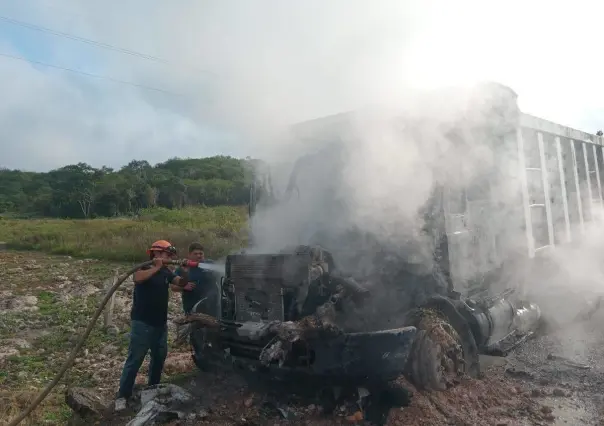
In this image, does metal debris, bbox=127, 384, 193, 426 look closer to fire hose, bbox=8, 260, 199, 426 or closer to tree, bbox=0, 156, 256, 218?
fire hose, bbox=8, 260, 199, 426

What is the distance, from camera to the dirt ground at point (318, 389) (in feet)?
12.5

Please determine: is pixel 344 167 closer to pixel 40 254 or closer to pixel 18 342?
pixel 18 342

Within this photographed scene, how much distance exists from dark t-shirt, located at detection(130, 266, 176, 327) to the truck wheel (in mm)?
2313

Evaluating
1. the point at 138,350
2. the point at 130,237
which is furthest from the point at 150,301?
the point at 130,237

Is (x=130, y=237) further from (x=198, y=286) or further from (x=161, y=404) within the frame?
(x=161, y=404)

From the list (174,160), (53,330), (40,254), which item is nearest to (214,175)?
(174,160)

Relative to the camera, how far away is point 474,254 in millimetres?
5539

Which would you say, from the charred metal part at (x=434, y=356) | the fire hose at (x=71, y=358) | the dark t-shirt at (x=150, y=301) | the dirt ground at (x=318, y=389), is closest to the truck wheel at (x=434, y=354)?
the charred metal part at (x=434, y=356)

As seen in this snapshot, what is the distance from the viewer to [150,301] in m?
4.52

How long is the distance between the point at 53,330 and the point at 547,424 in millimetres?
6977

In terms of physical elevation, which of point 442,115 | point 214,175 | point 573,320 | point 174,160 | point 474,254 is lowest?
point 573,320

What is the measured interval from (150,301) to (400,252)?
2368 millimetres

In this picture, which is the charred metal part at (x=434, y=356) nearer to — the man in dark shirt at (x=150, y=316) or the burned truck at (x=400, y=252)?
the burned truck at (x=400, y=252)

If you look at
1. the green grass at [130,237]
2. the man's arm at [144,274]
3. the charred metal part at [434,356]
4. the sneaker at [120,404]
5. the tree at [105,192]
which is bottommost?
the sneaker at [120,404]
